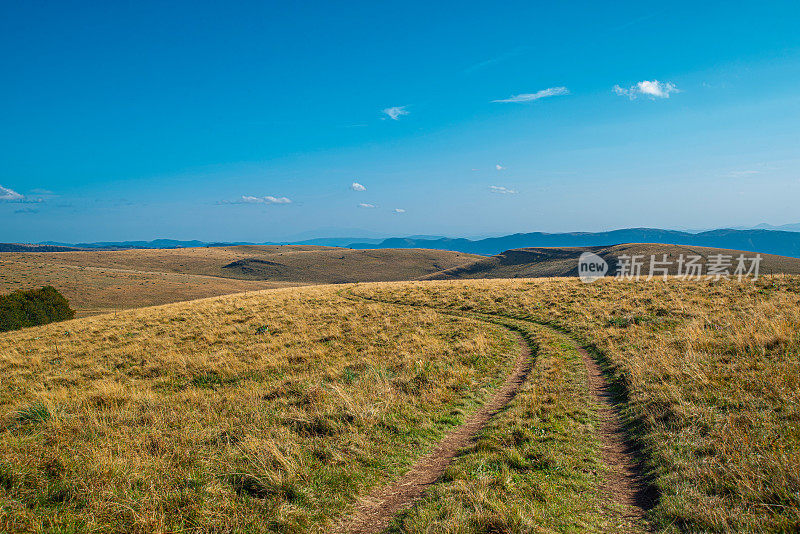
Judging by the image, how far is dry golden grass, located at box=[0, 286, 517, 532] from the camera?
4969 mm

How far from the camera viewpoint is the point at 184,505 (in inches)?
196

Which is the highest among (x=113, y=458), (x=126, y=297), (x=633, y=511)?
(x=113, y=458)

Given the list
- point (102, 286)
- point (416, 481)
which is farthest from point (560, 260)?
point (416, 481)

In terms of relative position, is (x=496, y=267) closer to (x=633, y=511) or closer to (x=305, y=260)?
(x=305, y=260)

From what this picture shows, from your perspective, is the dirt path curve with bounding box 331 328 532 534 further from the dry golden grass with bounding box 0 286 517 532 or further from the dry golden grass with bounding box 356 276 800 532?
the dry golden grass with bounding box 356 276 800 532

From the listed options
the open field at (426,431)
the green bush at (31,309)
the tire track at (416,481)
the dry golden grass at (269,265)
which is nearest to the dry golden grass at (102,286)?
the green bush at (31,309)

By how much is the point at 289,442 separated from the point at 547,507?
445cm

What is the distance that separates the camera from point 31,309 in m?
28.2

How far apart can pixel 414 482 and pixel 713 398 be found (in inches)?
259

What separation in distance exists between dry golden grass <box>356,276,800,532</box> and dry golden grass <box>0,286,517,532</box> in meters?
3.96

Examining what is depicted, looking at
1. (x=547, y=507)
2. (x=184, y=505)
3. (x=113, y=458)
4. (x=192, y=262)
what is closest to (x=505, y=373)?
(x=547, y=507)

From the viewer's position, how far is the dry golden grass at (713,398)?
461cm

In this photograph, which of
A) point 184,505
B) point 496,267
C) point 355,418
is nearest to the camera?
point 184,505

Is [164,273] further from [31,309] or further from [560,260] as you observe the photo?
[560,260]
